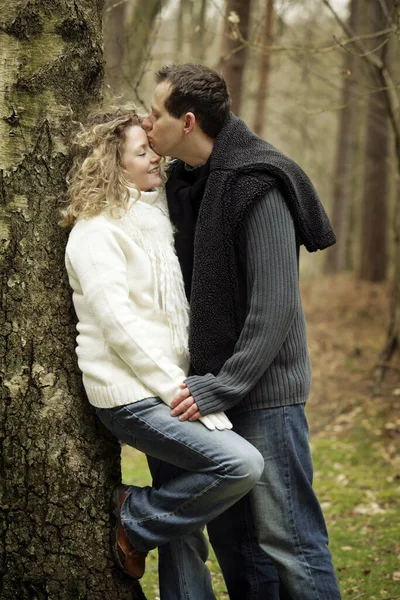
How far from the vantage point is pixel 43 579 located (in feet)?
10.0

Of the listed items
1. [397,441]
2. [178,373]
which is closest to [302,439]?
[178,373]

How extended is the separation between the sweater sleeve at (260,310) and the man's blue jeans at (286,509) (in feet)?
0.77

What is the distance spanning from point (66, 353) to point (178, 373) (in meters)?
0.54

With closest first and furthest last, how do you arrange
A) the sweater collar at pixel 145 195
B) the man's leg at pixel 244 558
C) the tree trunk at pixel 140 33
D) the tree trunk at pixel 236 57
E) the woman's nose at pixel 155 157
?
the sweater collar at pixel 145 195 < the woman's nose at pixel 155 157 < the man's leg at pixel 244 558 < the tree trunk at pixel 140 33 < the tree trunk at pixel 236 57

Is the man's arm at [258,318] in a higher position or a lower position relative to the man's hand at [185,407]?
higher

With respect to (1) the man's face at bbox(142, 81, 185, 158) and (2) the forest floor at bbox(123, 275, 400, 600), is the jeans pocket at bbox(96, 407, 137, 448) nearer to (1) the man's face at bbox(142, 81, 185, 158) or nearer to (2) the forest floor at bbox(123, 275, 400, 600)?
(1) the man's face at bbox(142, 81, 185, 158)

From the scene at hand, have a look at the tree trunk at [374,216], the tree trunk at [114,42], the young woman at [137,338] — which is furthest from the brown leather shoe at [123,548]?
the tree trunk at [374,216]

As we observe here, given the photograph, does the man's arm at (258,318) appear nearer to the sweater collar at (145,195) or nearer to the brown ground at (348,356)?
the sweater collar at (145,195)

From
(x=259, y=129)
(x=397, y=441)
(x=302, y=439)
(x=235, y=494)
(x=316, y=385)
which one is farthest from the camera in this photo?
(x=259, y=129)

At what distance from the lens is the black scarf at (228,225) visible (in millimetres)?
2930

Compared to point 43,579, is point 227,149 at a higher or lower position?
higher

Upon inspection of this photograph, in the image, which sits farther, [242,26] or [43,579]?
[242,26]

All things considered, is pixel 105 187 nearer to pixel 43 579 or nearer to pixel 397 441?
pixel 43 579

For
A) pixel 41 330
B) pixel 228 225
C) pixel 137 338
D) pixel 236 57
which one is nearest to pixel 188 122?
pixel 228 225
